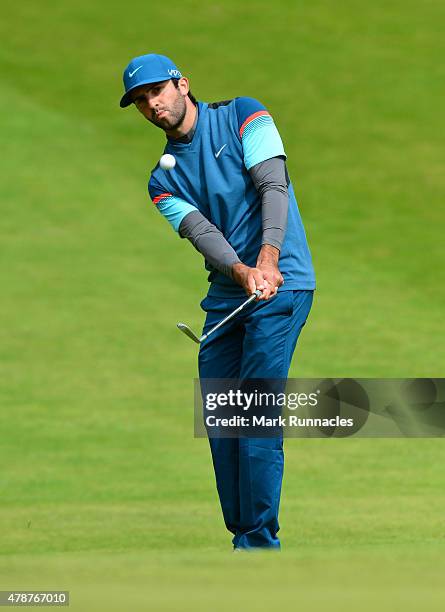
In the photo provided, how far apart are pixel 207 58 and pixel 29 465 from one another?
1032cm

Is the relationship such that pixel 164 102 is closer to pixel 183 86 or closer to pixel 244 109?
pixel 183 86

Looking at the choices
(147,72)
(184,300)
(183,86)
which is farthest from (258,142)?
(184,300)

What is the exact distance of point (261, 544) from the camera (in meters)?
5.58

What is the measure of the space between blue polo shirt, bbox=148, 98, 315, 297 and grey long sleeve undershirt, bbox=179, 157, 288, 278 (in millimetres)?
50

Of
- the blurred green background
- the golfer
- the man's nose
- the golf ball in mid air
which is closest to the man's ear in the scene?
the golfer

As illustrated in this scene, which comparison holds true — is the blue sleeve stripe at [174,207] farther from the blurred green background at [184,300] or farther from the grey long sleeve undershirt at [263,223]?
the blurred green background at [184,300]

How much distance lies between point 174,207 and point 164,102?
417mm

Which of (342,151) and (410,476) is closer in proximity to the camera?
(410,476)

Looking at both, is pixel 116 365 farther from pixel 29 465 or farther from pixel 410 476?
pixel 410 476

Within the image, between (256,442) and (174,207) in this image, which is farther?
(174,207)

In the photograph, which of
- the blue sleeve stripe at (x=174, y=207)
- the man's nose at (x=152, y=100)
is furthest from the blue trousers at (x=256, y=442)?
the man's nose at (x=152, y=100)

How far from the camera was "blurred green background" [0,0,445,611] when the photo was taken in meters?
4.15

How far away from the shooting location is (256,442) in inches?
220

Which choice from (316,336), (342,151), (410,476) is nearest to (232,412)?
(410,476)
